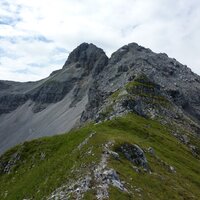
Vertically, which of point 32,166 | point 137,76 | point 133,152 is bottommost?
point 32,166

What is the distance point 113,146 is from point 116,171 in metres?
8.77

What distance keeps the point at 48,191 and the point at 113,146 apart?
12.5 m

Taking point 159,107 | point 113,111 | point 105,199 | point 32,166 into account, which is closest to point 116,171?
point 105,199

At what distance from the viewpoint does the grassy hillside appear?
1962 inches

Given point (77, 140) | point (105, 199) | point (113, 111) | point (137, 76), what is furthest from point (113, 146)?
point (137, 76)

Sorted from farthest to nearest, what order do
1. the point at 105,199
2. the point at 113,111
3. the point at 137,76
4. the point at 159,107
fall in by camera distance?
the point at 137,76 < the point at 159,107 < the point at 113,111 < the point at 105,199

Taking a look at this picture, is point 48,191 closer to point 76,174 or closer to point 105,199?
point 76,174

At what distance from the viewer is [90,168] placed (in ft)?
164

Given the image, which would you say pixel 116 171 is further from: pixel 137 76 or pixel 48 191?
pixel 137 76

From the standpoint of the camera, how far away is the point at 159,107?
13362 centimetres

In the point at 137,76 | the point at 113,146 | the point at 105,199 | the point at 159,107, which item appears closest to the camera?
the point at 105,199

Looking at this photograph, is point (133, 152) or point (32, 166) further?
point (32, 166)

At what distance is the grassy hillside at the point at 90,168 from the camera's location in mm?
49844

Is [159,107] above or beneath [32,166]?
above
